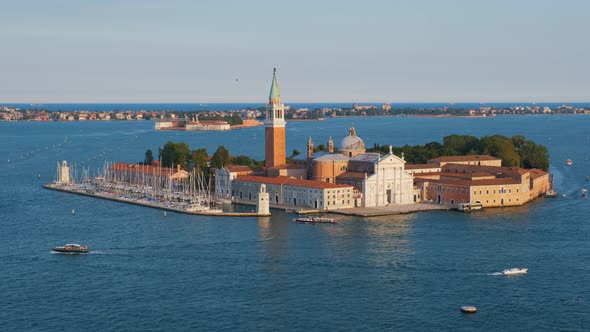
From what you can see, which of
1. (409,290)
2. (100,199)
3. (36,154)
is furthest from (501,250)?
(36,154)

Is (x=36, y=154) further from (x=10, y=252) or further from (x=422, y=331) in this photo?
(x=422, y=331)

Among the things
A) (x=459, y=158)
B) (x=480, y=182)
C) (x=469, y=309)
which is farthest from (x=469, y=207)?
(x=469, y=309)

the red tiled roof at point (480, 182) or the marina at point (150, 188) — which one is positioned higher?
→ the red tiled roof at point (480, 182)

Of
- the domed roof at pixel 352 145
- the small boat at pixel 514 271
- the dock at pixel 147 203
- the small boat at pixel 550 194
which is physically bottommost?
the dock at pixel 147 203

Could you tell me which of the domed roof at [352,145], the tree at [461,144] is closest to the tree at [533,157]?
the tree at [461,144]

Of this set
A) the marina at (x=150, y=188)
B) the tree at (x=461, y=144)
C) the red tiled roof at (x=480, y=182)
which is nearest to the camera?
the red tiled roof at (x=480, y=182)

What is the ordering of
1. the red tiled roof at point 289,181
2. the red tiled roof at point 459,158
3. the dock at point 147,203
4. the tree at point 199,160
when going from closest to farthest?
1. the dock at point 147,203
2. the red tiled roof at point 289,181
3. the red tiled roof at point 459,158
4. the tree at point 199,160

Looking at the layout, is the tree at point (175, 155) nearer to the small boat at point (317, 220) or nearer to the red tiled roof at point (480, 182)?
the red tiled roof at point (480, 182)

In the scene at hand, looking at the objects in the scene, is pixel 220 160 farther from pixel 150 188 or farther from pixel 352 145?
pixel 352 145
